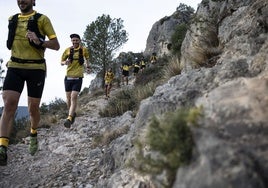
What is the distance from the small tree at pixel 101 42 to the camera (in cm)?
3397

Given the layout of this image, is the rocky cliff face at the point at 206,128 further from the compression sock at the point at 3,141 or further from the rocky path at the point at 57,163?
the compression sock at the point at 3,141

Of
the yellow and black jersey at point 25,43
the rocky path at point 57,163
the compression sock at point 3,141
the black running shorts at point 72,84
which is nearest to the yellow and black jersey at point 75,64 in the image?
the black running shorts at point 72,84

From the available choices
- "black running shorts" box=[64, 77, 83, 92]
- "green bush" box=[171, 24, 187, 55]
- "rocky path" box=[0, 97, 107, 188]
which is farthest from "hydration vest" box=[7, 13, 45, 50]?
"green bush" box=[171, 24, 187, 55]

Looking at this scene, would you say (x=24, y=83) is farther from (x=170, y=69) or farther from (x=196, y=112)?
(x=170, y=69)

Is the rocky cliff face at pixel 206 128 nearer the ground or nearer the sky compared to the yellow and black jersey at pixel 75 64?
nearer the ground

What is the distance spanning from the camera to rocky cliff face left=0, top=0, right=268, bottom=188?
7.63ft

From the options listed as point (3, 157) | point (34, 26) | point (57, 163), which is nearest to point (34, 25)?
point (34, 26)

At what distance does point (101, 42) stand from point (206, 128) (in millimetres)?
32028

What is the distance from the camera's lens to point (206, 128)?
101 inches

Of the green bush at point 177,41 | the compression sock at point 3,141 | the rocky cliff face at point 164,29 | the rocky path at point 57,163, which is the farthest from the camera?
the rocky cliff face at point 164,29

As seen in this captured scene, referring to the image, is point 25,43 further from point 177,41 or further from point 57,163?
point 177,41

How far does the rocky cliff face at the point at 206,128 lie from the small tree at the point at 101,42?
75.0 ft

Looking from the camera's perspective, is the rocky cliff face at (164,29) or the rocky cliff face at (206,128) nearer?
the rocky cliff face at (206,128)

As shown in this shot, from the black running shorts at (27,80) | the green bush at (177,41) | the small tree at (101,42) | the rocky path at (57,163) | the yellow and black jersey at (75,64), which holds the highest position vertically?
the small tree at (101,42)
